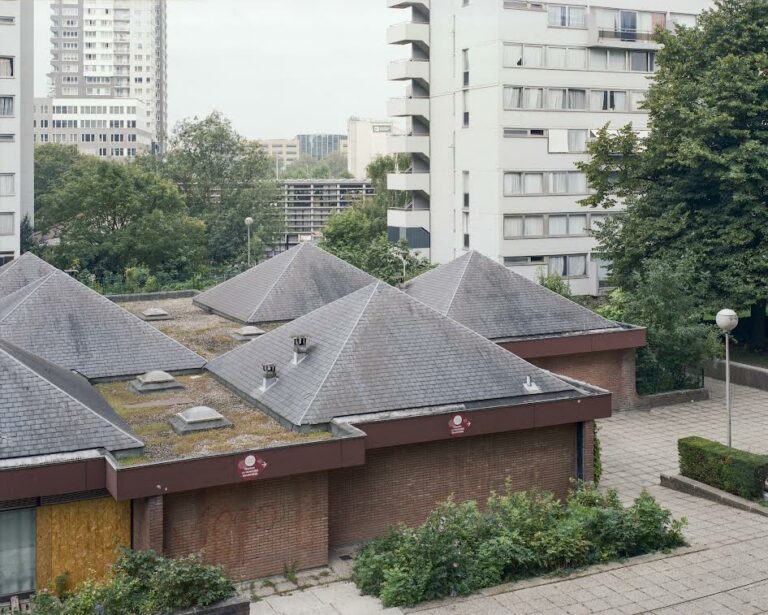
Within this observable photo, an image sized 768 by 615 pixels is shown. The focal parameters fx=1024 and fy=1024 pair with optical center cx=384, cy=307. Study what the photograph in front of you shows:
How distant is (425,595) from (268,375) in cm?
878

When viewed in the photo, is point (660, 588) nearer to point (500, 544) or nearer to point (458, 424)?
point (500, 544)

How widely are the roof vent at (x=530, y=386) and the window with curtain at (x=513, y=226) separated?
30.5 meters

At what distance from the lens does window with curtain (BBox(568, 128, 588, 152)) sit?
2207 inches

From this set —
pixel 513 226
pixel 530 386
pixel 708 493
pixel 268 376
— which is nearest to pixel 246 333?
pixel 268 376

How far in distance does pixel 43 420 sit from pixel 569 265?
40.7m

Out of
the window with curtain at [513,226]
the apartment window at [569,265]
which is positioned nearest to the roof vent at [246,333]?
the window with curtain at [513,226]

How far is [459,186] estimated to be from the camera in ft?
193

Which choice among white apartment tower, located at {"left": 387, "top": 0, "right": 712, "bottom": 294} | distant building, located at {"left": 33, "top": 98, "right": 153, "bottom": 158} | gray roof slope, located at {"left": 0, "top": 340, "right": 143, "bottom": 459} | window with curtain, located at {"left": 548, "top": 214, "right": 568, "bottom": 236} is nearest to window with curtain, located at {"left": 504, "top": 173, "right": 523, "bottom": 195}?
white apartment tower, located at {"left": 387, "top": 0, "right": 712, "bottom": 294}

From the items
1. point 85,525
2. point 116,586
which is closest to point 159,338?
point 85,525

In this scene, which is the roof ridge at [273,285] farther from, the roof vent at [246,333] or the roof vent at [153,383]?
the roof vent at [153,383]

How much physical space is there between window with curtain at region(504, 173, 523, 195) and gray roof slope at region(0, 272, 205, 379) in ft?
95.4

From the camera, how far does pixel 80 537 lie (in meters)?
19.9

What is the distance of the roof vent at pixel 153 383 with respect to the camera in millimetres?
27031

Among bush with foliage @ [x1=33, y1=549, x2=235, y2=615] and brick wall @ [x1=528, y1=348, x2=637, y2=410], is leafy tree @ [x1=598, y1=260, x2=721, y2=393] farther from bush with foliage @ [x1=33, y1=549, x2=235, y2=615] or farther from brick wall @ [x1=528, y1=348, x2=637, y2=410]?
bush with foliage @ [x1=33, y1=549, x2=235, y2=615]
